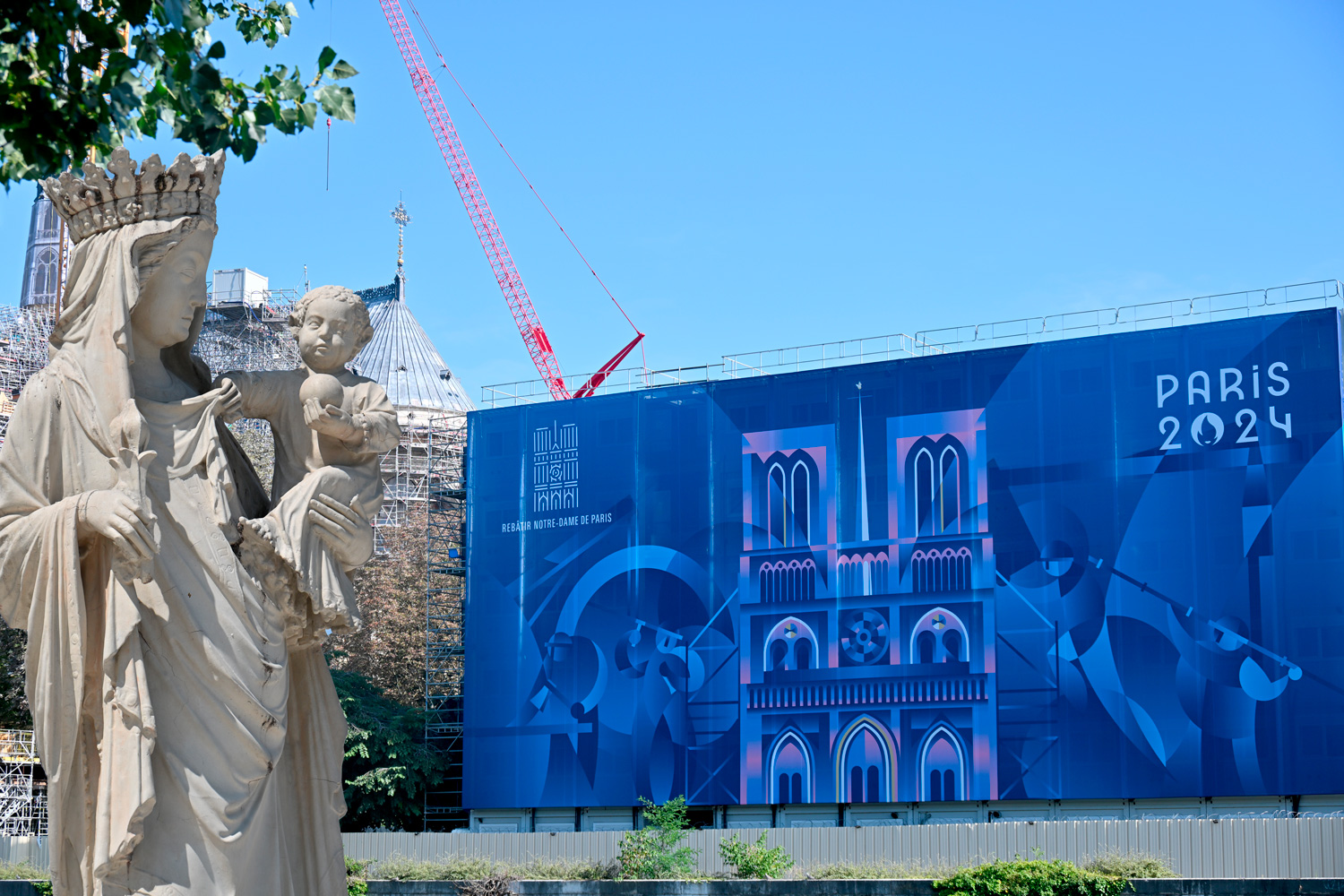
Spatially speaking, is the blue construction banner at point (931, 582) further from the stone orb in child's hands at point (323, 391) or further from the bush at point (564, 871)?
the stone orb in child's hands at point (323, 391)

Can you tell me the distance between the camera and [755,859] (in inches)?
969

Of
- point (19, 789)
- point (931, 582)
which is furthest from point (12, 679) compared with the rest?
point (931, 582)

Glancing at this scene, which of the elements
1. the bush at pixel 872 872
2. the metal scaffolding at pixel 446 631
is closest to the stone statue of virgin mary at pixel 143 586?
the bush at pixel 872 872

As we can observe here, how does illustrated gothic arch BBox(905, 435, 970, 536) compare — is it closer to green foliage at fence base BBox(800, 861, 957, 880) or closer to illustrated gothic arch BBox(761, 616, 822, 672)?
illustrated gothic arch BBox(761, 616, 822, 672)

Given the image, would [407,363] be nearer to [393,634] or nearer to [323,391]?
[393,634]

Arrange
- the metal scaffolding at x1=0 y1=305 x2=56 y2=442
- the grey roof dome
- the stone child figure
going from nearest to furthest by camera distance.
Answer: the stone child figure
the metal scaffolding at x1=0 y1=305 x2=56 y2=442
the grey roof dome

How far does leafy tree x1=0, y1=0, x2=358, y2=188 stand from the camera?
607cm

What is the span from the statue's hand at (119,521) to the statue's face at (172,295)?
0.73 metres

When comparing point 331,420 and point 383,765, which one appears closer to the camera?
point 331,420

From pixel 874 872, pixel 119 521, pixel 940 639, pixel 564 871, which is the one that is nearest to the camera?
pixel 119 521

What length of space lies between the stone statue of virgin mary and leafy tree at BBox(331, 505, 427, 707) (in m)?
44.0

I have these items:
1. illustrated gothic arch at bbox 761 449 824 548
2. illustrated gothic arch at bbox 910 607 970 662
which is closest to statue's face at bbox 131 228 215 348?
illustrated gothic arch at bbox 910 607 970 662

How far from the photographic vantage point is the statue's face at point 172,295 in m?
5.85

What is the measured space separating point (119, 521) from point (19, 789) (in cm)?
3808
